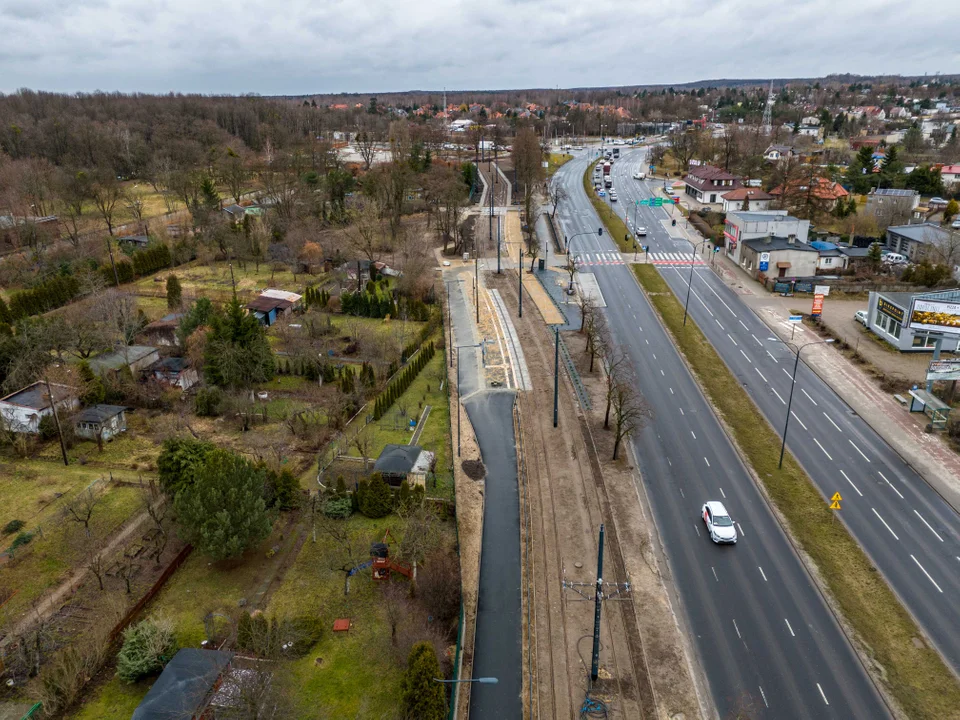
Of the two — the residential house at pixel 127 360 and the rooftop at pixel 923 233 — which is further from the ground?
the rooftop at pixel 923 233

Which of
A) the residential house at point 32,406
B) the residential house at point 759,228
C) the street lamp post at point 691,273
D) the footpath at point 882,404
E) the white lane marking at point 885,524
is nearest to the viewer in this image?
the white lane marking at point 885,524

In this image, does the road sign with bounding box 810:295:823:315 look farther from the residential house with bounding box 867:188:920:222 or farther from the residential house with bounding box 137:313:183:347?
the residential house with bounding box 137:313:183:347

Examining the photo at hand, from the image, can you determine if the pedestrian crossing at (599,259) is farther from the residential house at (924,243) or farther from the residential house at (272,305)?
the residential house at (272,305)

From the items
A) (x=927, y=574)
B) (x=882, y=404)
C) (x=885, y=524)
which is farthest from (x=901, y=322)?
(x=927, y=574)

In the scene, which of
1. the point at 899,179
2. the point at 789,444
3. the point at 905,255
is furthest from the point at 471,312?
the point at 899,179

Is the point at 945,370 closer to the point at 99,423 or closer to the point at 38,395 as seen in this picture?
the point at 99,423

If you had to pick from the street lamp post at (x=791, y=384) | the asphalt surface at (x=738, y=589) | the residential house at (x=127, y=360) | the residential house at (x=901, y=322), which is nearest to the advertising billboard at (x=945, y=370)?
the residential house at (x=901, y=322)

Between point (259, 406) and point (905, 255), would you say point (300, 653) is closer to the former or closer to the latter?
point (259, 406)
